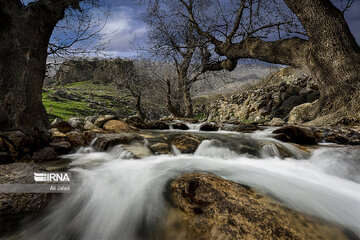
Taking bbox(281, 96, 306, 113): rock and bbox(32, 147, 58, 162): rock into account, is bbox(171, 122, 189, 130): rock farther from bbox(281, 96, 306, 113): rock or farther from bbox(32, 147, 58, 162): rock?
bbox(281, 96, 306, 113): rock

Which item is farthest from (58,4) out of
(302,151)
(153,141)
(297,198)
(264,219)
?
(302,151)

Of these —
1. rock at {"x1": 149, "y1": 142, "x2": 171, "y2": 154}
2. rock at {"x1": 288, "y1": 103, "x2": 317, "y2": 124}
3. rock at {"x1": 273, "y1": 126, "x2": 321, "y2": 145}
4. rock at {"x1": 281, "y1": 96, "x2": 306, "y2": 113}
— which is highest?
rock at {"x1": 281, "y1": 96, "x2": 306, "y2": 113}

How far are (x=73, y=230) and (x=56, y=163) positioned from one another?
2.07 meters

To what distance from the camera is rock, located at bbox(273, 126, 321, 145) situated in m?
4.26

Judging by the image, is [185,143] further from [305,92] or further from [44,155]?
[305,92]

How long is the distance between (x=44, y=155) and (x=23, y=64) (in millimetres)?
1825

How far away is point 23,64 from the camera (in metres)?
3.13

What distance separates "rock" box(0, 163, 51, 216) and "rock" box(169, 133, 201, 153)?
2737 mm

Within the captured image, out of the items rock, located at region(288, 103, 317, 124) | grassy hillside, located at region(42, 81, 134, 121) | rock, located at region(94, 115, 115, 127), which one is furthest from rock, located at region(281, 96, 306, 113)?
grassy hillside, located at region(42, 81, 134, 121)

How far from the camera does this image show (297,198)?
1.88 meters

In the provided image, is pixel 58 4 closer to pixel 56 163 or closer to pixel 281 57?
pixel 56 163

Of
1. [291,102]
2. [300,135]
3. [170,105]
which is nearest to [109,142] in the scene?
[300,135]

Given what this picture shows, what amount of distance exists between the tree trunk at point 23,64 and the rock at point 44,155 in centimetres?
33

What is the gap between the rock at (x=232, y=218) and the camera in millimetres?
1255
